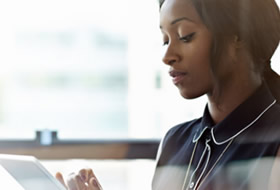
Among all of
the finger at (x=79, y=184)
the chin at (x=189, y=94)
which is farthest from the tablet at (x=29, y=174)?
the chin at (x=189, y=94)

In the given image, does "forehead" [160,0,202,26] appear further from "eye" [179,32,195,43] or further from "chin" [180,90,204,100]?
"chin" [180,90,204,100]

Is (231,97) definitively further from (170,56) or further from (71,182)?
(71,182)

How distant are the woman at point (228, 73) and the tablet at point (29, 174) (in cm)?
14

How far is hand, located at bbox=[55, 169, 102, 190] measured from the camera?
81 centimetres

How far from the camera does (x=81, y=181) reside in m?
0.82

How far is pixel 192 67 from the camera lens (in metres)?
0.82

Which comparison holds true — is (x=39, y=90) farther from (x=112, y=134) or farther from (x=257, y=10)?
(x=257, y=10)

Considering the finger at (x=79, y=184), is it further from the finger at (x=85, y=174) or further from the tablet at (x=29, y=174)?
the tablet at (x=29, y=174)

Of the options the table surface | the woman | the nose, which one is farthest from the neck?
the table surface

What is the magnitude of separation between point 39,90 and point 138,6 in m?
0.37

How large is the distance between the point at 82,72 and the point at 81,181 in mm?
430

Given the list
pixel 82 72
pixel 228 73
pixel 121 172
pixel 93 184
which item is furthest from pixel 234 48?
pixel 121 172

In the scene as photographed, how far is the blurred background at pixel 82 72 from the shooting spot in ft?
3.77

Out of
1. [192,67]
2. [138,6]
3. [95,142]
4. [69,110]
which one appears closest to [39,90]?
[69,110]
